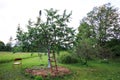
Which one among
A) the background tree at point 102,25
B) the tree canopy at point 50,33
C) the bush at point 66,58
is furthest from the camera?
the background tree at point 102,25

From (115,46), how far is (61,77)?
28461 millimetres

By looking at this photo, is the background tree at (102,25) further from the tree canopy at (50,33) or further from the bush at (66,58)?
the tree canopy at (50,33)

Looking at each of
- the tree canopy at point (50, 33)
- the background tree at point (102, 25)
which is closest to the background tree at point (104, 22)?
the background tree at point (102, 25)

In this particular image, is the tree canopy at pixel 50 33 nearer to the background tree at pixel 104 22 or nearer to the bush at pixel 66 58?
the bush at pixel 66 58

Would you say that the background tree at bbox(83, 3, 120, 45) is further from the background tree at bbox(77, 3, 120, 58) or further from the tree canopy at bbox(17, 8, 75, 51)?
the tree canopy at bbox(17, 8, 75, 51)

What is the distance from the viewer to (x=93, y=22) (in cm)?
4981

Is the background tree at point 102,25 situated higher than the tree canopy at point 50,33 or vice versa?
the background tree at point 102,25

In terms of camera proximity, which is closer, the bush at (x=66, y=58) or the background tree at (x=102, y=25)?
the bush at (x=66, y=58)

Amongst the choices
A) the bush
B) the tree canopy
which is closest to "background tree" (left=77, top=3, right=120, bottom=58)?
the bush

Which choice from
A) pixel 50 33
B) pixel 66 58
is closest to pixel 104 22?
pixel 66 58

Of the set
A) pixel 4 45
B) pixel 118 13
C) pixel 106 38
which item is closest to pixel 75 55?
pixel 106 38

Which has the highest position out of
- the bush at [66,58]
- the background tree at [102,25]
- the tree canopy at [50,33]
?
the background tree at [102,25]

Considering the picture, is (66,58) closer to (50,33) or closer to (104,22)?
(50,33)

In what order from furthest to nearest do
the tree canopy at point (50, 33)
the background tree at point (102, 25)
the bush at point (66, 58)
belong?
the background tree at point (102, 25)
the bush at point (66, 58)
the tree canopy at point (50, 33)
